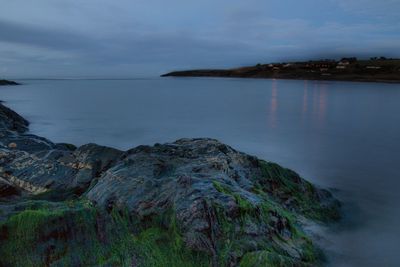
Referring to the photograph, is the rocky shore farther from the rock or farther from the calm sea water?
the rock

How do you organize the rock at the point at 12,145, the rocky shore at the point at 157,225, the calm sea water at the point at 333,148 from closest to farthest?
the rocky shore at the point at 157,225
the calm sea water at the point at 333,148
the rock at the point at 12,145

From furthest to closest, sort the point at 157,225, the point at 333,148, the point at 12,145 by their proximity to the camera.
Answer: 1. the point at 333,148
2. the point at 12,145
3. the point at 157,225

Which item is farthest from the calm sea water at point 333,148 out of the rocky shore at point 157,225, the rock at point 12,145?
the rock at point 12,145

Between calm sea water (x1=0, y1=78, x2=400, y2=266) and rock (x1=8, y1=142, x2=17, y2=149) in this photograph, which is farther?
rock (x1=8, y1=142, x2=17, y2=149)

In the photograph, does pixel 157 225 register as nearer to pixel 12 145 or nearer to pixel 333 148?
pixel 12 145

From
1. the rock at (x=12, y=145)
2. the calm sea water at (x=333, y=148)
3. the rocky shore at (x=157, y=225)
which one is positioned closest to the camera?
the rocky shore at (x=157, y=225)

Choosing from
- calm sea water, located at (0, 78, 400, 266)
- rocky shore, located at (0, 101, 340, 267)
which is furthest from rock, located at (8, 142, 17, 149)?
calm sea water, located at (0, 78, 400, 266)

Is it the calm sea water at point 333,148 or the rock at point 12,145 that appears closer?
the calm sea water at point 333,148

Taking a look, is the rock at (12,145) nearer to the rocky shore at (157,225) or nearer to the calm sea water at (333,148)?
the rocky shore at (157,225)

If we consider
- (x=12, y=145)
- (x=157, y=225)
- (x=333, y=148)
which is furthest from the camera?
(x=333, y=148)

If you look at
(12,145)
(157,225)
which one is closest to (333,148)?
(157,225)

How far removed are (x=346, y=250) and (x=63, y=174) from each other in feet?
18.5

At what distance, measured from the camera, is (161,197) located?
5066mm

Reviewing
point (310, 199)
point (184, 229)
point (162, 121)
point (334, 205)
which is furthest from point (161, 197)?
point (162, 121)
